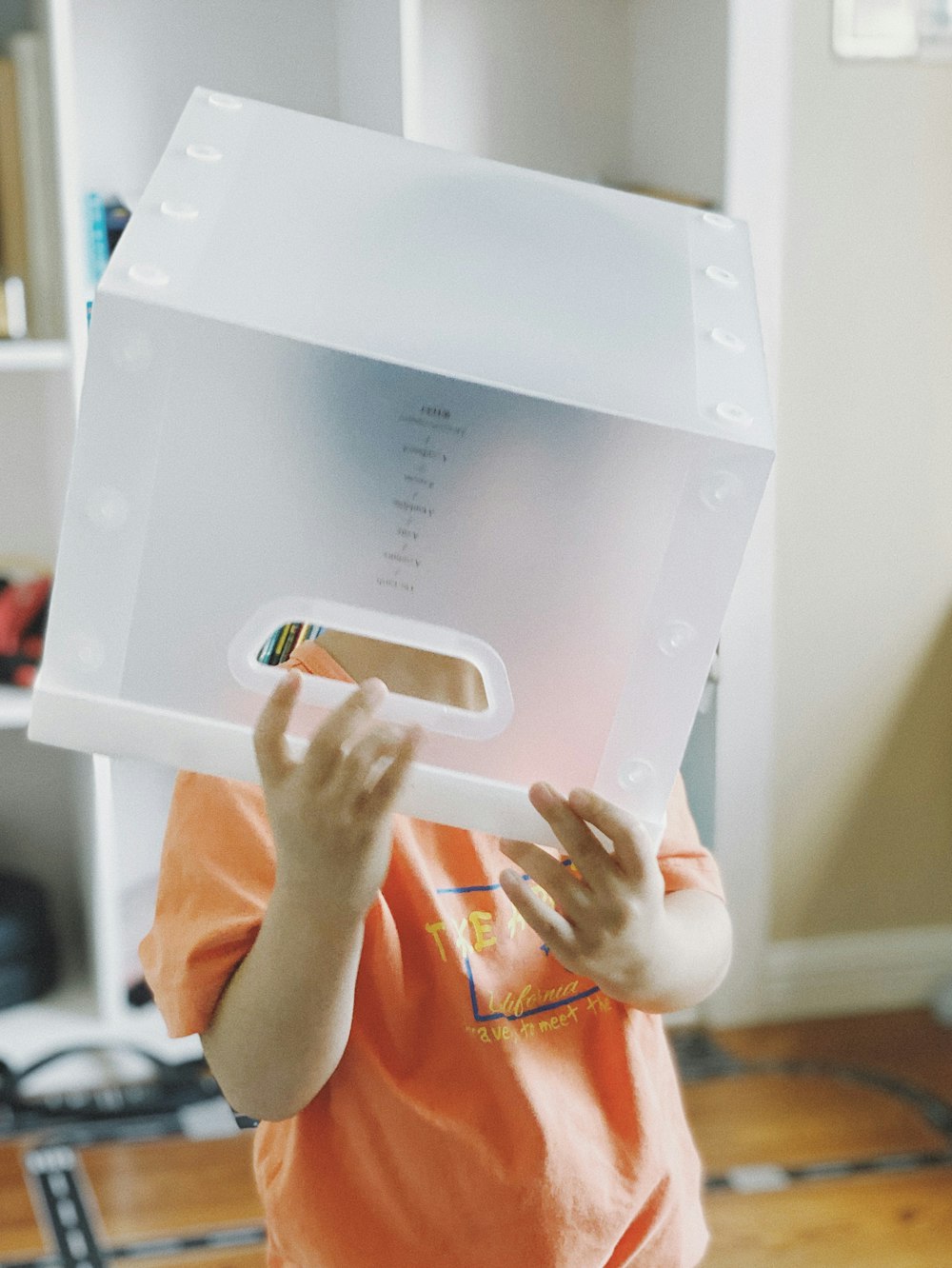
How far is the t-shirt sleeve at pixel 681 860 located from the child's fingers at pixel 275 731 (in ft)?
0.89

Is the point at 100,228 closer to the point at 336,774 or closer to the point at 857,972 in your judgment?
the point at 336,774

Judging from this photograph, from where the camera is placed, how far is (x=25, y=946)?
1.70 m

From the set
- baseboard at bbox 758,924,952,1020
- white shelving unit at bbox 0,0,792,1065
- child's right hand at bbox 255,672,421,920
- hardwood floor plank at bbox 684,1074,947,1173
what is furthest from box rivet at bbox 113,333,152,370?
baseboard at bbox 758,924,952,1020

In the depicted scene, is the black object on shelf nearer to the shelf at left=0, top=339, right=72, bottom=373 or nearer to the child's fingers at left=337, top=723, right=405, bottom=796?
the shelf at left=0, top=339, right=72, bottom=373

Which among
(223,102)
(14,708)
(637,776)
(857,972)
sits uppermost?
(223,102)

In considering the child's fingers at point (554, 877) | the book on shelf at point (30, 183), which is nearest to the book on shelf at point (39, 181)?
the book on shelf at point (30, 183)

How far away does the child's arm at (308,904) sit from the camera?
0.48m

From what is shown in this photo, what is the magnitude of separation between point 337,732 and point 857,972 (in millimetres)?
1580

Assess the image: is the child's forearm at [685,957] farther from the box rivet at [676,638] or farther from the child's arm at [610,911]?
the box rivet at [676,638]

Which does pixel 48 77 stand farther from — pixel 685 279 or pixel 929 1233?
pixel 929 1233

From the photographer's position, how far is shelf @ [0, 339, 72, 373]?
1445mm

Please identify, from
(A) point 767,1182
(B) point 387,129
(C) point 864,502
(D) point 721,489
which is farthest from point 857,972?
(D) point 721,489

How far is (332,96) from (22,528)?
67 cm

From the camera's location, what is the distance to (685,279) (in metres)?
0.51
